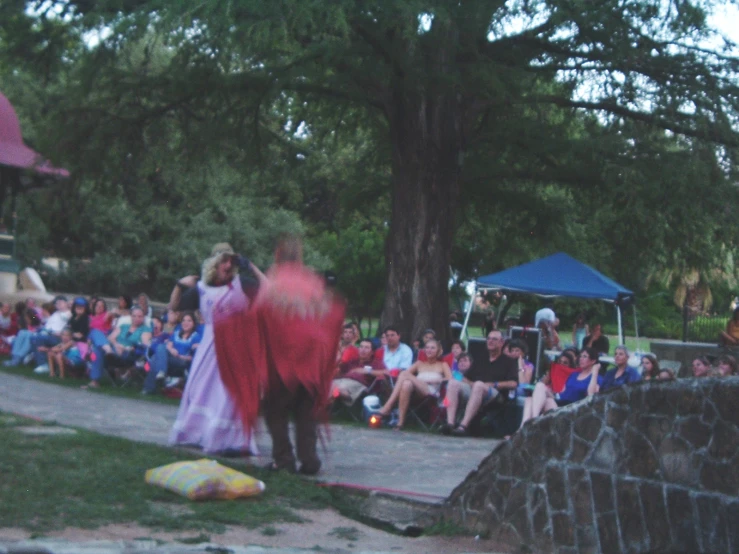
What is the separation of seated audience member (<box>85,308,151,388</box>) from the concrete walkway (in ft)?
3.43

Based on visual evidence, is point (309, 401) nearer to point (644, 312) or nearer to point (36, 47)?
point (36, 47)

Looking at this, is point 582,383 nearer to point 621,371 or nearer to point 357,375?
point 621,371

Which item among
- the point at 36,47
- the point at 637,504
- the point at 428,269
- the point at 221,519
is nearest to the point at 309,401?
the point at 221,519

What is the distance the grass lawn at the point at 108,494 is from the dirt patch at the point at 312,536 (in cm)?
10

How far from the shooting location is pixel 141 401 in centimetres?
1428

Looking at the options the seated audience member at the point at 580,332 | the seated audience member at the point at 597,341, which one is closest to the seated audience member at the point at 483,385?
the seated audience member at the point at 597,341

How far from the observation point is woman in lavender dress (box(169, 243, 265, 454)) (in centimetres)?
947

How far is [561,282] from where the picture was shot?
18484 mm

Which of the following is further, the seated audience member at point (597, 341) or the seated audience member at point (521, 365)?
the seated audience member at point (597, 341)

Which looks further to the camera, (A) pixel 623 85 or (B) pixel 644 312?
(B) pixel 644 312

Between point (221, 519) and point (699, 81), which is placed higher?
point (699, 81)

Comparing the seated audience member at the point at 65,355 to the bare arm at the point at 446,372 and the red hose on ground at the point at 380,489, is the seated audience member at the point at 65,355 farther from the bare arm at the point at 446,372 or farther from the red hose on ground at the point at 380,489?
the red hose on ground at the point at 380,489

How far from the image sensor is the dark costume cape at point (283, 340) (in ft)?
29.1

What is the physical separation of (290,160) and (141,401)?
27.2ft
